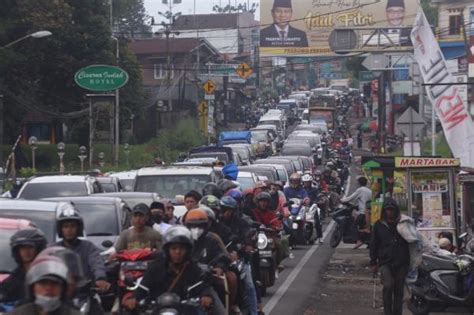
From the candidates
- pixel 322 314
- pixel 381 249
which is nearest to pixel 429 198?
pixel 322 314

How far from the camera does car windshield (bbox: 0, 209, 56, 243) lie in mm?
13625

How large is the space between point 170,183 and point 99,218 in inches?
228

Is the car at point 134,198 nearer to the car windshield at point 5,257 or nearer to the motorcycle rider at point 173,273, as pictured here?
the car windshield at point 5,257

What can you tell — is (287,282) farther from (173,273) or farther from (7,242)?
(173,273)

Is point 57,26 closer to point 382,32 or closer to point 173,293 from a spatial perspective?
point 382,32

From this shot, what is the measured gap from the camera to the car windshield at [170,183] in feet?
77.6

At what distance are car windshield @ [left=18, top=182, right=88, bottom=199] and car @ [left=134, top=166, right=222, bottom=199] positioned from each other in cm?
123

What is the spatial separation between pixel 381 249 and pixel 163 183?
826 cm

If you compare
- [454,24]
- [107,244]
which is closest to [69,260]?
[107,244]

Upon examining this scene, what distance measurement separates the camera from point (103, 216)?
18266 mm

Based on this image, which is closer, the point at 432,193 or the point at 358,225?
the point at 432,193

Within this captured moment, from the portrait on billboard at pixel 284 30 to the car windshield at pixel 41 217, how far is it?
69.9 metres

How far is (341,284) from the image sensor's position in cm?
2297

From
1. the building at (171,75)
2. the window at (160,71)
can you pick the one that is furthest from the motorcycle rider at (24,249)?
the window at (160,71)
